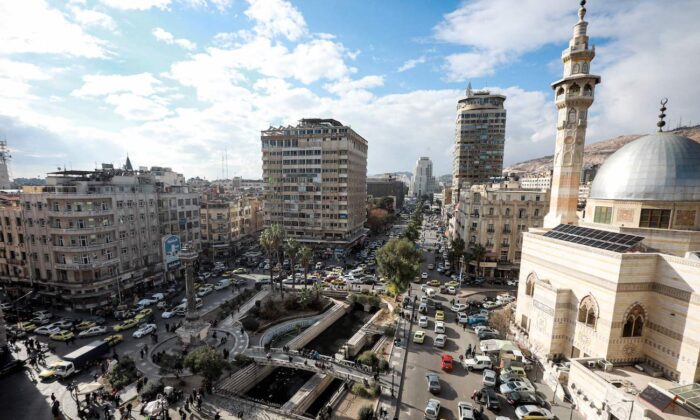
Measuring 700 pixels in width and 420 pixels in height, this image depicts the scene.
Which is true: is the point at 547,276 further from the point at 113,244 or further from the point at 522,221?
the point at 113,244

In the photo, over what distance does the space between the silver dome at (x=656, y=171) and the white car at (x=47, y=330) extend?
65693 mm

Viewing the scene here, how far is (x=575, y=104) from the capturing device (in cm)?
3188

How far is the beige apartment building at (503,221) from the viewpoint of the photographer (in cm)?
5725

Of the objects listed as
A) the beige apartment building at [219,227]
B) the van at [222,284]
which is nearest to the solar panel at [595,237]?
the van at [222,284]

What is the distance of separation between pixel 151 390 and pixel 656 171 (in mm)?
49152

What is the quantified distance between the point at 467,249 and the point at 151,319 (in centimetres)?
5748

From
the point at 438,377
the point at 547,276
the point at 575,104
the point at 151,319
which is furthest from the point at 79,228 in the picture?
the point at 575,104

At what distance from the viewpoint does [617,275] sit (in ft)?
76.5

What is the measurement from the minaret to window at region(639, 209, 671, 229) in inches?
257

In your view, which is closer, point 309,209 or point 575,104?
point 575,104

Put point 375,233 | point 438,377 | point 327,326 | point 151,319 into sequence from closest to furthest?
point 438,377 < point 151,319 < point 327,326 < point 375,233

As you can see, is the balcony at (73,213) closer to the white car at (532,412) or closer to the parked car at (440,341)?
the parked car at (440,341)

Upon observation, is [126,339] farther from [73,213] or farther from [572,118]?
[572,118]

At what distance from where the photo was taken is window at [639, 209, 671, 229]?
2702cm
